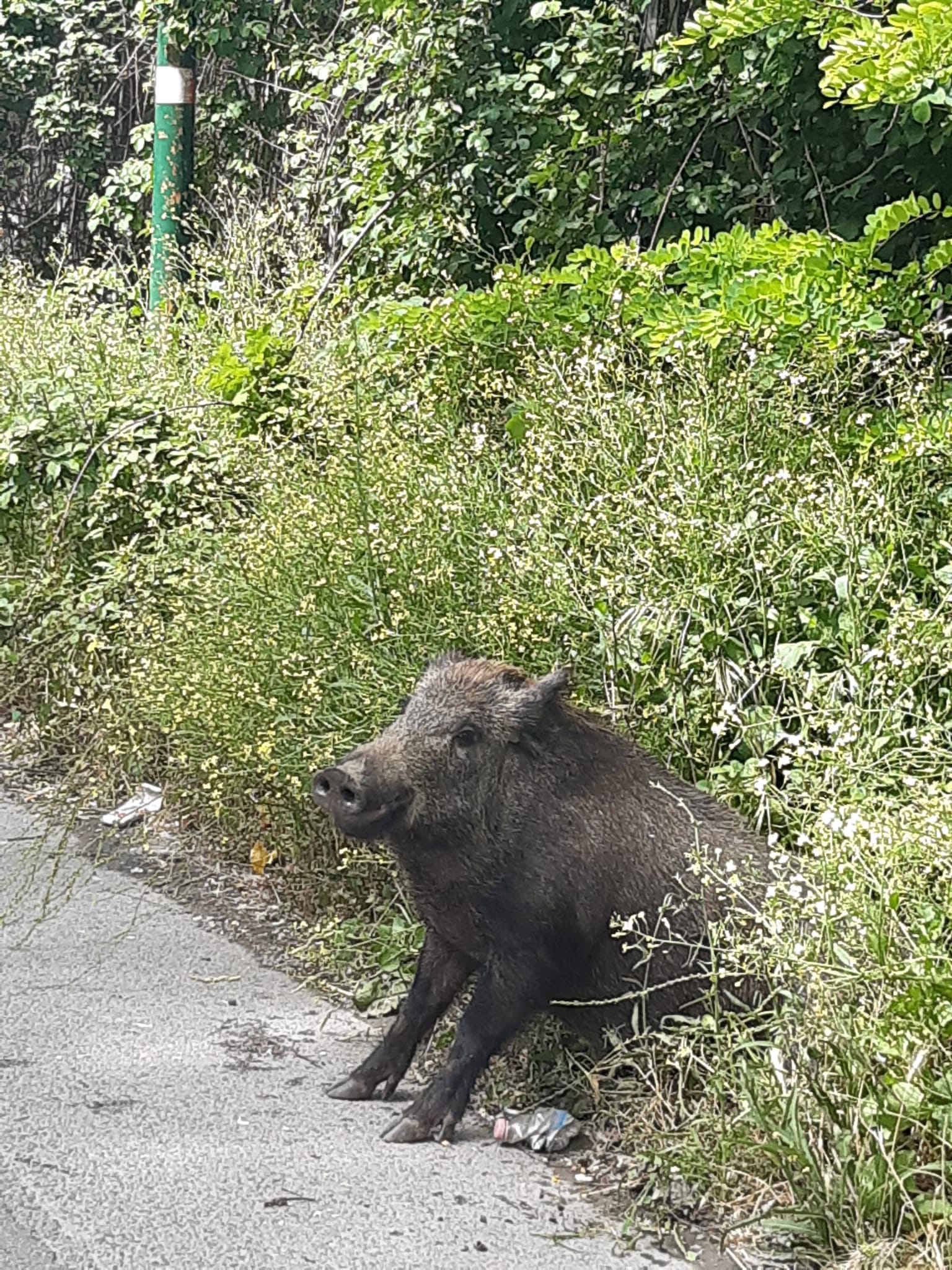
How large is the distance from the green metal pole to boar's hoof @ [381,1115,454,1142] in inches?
255

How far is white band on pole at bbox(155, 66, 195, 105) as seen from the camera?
31.6ft

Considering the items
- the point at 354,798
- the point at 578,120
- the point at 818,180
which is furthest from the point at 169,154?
the point at 354,798

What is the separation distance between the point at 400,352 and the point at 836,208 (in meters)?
2.13

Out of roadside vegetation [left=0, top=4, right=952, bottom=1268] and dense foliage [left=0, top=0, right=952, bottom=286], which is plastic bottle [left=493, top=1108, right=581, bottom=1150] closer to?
roadside vegetation [left=0, top=4, right=952, bottom=1268]

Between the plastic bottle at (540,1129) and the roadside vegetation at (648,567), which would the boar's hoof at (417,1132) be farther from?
the roadside vegetation at (648,567)

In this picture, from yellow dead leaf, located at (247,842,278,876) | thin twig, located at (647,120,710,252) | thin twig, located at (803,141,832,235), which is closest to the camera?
yellow dead leaf, located at (247,842,278,876)

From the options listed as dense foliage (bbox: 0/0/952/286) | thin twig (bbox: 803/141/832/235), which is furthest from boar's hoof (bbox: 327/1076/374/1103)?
thin twig (bbox: 803/141/832/235)

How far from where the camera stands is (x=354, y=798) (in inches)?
156

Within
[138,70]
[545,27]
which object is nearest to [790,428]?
[545,27]

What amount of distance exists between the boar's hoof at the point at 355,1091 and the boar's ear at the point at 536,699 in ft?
3.09

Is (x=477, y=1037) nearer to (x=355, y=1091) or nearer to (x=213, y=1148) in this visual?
(x=355, y=1091)

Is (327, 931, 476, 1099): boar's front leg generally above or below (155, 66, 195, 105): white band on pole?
below

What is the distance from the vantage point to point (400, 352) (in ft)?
22.7

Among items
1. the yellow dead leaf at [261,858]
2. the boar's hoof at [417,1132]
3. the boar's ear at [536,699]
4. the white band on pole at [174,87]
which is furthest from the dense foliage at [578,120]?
the boar's hoof at [417,1132]
